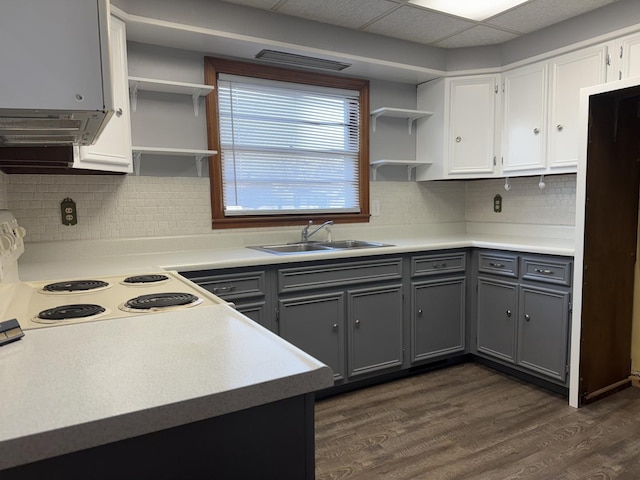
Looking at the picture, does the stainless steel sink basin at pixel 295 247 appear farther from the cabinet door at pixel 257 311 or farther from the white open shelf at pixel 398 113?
the white open shelf at pixel 398 113

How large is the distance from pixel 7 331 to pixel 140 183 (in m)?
1.87

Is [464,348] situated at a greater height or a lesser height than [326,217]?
lesser

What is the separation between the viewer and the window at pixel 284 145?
2.98 metres

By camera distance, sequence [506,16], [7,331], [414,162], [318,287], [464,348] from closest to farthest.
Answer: [7,331]
[318,287]
[506,16]
[464,348]
[414,162]

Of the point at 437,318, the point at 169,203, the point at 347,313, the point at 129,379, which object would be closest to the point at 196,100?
the point at 169,203

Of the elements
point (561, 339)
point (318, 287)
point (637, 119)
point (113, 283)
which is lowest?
point (561, 339)

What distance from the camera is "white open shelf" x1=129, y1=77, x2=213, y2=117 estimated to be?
8.32 ft

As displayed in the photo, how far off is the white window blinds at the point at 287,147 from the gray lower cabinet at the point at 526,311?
47.2 inches

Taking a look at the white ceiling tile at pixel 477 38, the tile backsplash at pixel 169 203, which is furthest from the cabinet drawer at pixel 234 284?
the white ceiling tile at pixel 477 38

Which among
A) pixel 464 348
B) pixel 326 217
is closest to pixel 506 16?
pixel 326 217

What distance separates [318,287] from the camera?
2627 millimetres

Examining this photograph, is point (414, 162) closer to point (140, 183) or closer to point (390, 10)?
point (390, 10)

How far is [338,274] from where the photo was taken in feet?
8.82

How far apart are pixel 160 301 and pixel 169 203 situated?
5.19 feet
